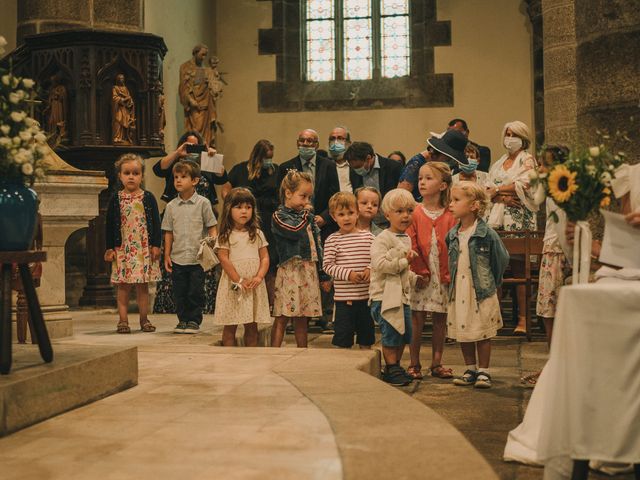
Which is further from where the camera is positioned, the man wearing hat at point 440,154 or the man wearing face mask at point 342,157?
the man wearing face mask at point 342,157

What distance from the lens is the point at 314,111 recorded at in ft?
51.6

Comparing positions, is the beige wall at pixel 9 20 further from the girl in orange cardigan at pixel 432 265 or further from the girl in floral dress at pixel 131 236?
the girl in orange cardigan at pixel 432 265

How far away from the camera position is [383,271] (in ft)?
18.8

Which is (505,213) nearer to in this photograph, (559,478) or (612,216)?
(612,216)

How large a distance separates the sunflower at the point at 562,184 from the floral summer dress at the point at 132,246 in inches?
169

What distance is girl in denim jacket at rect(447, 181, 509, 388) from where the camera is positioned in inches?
223

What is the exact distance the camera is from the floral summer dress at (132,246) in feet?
24.2

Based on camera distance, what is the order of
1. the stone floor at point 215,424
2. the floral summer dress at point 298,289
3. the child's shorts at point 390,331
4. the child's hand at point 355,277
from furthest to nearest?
the floral summer dress at point 298,289 < the child's hand at point 355,277 < the child's shorts at point 390,331 < the stone floor at point 215,424

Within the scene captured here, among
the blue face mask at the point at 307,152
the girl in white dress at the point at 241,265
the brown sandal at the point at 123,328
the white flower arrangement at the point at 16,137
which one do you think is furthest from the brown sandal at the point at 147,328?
the white flower arrangement at the point at 16,137

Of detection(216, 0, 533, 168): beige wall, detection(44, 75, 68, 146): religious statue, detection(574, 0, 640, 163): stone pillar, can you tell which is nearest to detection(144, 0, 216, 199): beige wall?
detection(216, 0, 533, 168): beige wall

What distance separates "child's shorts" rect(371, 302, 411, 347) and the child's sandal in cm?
26

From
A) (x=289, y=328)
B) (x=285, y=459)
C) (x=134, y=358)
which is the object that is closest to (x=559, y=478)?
(x=285, y=459)

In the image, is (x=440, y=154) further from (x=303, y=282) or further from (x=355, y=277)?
(x=355, y=277)

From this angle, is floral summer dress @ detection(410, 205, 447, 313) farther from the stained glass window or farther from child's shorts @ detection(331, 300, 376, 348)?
the stained glass window
